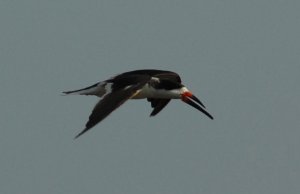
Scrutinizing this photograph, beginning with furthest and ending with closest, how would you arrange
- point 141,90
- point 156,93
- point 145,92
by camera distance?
1. point 156,93
2. point 145,92
3. point 141,90

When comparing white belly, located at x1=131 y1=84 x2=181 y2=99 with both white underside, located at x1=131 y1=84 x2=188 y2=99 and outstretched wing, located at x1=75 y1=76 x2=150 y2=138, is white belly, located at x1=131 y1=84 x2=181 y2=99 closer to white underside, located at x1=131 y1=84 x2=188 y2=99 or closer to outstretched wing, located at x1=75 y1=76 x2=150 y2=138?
white underside, located at x1=131 y1=84 x2=188 y2=99

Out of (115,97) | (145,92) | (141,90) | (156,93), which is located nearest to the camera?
(115,97)

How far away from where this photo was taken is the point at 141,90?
95.5 ft

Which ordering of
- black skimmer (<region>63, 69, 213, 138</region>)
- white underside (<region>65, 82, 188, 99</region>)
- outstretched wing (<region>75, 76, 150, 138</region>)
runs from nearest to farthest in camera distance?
outstretched wing (<region>75, 76, 150, 138</region>), black skimmer (<region>63, 69, 213, 138</region>), white underside (<region>65, 82, 188, 99</region>)

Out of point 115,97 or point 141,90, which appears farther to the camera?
point 141,90

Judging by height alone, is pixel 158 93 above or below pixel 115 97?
above

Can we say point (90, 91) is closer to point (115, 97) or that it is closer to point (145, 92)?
point (145, 92)

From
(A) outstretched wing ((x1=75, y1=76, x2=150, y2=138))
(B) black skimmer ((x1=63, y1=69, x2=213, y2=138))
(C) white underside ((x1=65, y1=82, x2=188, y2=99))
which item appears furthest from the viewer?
(C) white underside ((x1=65, y1=82, x2=188, y2=99))

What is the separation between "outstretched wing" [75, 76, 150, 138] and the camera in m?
25.3

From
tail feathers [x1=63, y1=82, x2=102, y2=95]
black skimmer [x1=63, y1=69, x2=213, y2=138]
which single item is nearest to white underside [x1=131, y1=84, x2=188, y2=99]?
black skimmer [x1=63, y1=69, x2=213, y2=138]

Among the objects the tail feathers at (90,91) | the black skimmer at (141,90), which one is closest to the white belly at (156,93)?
the black skimmer at (141,90)

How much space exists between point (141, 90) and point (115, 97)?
88.5 inches

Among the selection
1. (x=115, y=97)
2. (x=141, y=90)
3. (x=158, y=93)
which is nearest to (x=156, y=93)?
(x=158, y=93)

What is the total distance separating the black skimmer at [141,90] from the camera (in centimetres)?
2653
